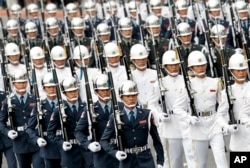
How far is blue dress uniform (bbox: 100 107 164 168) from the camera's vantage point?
57.1 feet

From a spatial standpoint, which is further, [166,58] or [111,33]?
[111,33]

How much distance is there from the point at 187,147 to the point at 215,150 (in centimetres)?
65

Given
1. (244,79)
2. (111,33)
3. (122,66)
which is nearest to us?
(244,79)

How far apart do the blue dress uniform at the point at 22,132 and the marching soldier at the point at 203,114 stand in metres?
2.22

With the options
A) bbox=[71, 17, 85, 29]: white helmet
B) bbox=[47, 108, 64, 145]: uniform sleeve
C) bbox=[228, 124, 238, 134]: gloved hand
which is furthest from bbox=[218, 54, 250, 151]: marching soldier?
bbox=[71, 17, 85, 29]: white helmet

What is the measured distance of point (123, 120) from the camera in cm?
1742

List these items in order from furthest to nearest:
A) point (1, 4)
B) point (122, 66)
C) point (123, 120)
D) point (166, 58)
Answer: point (1, 4)
point (122, 66)
point (166, 58)
point (123, 120)

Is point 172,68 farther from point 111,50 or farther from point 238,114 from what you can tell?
point 111,50

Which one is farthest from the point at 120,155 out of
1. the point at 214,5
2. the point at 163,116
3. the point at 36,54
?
the point at 214,5

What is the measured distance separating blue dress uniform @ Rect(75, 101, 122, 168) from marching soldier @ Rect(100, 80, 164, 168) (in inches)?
16.7

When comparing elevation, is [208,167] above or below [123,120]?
below

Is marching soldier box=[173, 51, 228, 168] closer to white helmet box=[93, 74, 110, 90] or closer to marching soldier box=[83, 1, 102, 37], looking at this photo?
white helmet box=[93, 74, 110, 90]

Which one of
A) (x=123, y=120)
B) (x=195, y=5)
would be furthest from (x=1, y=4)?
(x=123, y=120)

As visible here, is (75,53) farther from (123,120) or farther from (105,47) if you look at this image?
(123,120)
